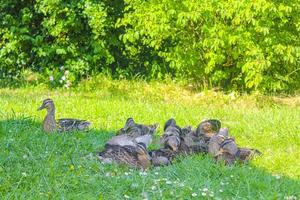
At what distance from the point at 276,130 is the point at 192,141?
1.76 m

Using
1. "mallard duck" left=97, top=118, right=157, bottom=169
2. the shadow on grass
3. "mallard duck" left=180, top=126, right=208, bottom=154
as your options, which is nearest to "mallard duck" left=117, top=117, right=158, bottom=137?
"mallard duck" left=97, top=118, right=157, bottom=169

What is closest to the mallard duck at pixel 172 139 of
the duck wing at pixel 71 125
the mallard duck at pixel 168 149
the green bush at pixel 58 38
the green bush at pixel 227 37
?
the mallard duck at pixel 168 149

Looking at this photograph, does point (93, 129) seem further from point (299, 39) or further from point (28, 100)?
point (299, 39)

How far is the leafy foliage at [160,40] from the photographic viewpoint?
1030 cm

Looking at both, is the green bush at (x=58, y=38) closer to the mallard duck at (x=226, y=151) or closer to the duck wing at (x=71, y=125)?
the duck wing at (x=71, y=125)

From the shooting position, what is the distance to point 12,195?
443cm

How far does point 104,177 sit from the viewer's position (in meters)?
5.02

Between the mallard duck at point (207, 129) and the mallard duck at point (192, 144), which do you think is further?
the mallard duck at point (207, 129)

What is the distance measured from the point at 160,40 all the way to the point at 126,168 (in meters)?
6.35

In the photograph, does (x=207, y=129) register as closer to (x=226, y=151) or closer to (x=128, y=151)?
(x=226, y=151)

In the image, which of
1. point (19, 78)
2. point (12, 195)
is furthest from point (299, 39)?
point (12, 195)

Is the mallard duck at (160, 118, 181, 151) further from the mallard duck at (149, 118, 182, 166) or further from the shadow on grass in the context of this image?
the shadow on grass

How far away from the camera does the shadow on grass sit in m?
4.65

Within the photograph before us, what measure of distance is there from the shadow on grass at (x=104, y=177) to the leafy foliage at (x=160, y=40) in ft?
15.6
